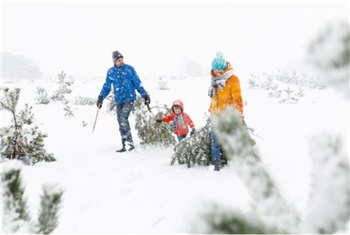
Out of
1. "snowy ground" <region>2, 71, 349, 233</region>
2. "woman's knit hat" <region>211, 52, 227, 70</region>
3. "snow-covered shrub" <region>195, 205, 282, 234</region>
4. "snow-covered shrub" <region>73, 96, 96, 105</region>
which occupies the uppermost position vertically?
"woman's knit hat" <region>211, 52, 227, 70</region>

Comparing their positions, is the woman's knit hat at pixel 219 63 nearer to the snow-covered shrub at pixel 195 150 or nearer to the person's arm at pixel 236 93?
the person's arm at pixel 236 93

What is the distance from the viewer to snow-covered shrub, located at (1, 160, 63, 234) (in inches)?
72.3

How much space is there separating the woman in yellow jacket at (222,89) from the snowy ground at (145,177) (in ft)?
1.30

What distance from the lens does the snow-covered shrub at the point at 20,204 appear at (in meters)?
1.84

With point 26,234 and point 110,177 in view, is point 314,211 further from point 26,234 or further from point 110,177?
point 110,177

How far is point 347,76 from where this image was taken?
102 cm

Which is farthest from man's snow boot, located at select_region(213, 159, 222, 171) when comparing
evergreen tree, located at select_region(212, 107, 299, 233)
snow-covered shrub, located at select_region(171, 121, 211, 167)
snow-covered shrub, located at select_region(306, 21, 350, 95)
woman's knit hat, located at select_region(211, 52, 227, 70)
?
snow-covered shrub, located at select_region(306, 21, 350, 95)

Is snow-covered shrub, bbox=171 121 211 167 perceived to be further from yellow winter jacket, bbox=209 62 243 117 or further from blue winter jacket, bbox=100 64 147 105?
blue winter jacket, bbox=100 64 147 105

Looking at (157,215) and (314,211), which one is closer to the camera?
(314,211)

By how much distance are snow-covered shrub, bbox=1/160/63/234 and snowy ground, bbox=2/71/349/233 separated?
9cm

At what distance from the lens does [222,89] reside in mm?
5289

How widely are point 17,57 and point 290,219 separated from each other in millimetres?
54391

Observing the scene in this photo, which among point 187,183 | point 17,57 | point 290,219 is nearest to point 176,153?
point 187,183

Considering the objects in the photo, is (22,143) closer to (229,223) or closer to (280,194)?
(280,194)
